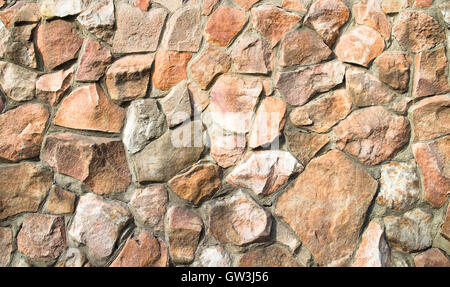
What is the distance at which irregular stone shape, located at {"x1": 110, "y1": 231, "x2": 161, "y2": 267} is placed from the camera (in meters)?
1.45

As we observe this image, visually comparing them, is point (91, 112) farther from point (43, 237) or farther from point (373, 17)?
point (373, 17)

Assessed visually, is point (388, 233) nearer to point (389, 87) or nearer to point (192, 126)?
point (389, 87)

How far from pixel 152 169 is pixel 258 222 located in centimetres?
48

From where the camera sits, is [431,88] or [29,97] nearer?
[431,88]

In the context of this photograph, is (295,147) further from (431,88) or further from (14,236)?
(14,236)

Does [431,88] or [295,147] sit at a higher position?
[431,88]

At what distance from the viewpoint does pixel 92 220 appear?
1464 millimetres

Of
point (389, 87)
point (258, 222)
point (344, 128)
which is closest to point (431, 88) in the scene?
point (389, 87)

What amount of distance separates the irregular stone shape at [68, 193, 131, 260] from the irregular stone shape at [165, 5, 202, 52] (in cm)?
70

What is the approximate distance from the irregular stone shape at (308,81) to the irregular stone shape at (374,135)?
7.0 inches

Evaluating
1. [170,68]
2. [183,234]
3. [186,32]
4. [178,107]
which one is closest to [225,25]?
[186,32]

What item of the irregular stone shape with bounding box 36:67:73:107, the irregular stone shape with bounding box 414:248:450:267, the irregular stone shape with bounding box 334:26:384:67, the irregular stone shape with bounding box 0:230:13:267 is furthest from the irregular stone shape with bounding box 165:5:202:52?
the irregular stone shape with bounding box 414:248:450:267

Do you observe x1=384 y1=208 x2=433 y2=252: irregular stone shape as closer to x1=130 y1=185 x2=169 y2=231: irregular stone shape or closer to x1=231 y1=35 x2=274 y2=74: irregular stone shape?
x1=231 y1=35 x2=274 y2=74: irregular stone shape

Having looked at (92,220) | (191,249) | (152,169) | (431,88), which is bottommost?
(191,249)
